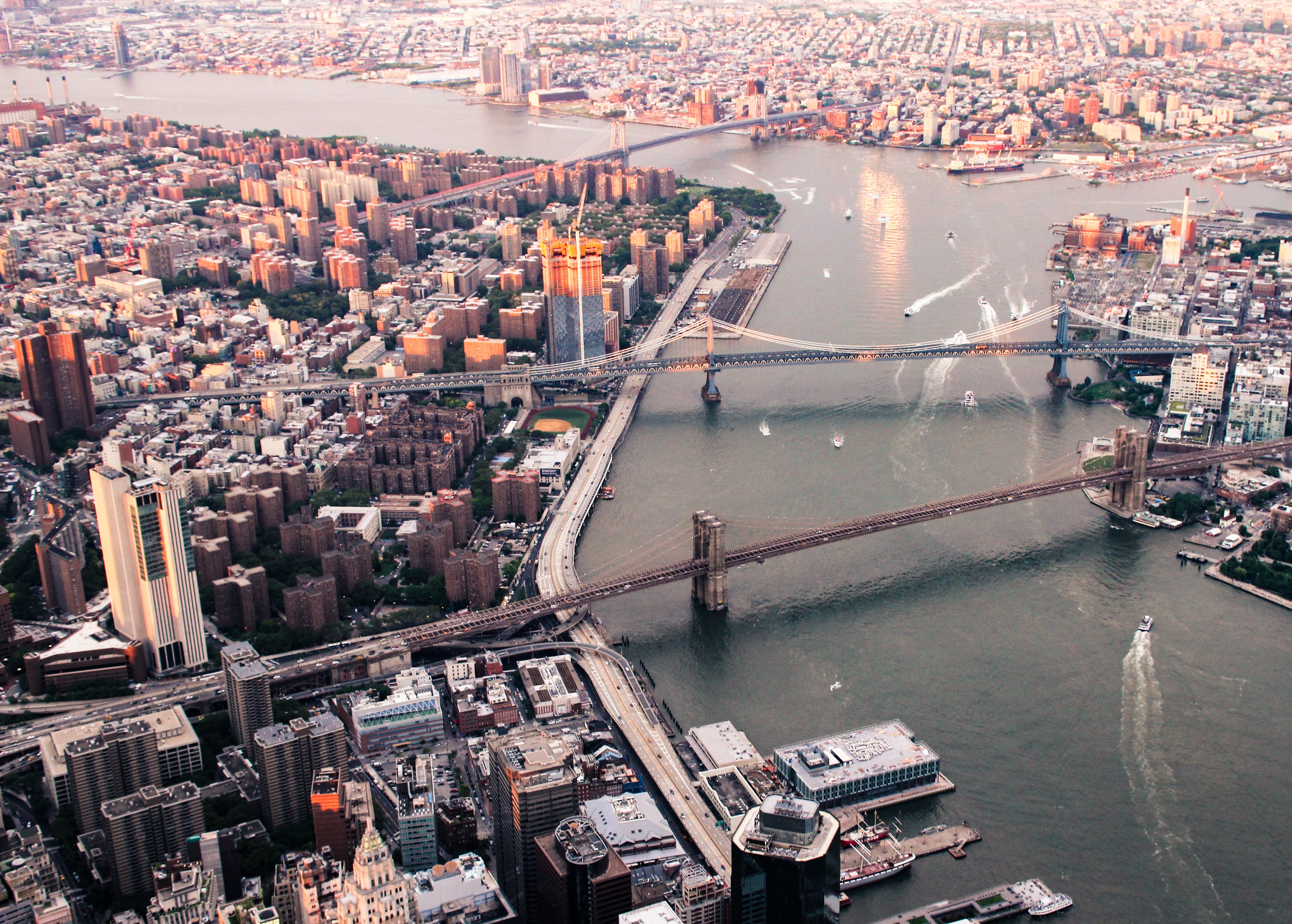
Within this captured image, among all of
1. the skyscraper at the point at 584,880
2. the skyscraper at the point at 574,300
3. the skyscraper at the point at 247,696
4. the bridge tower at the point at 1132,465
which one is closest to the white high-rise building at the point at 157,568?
the skyscraper at the point at 247,696

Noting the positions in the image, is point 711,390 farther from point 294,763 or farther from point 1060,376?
point 294,763

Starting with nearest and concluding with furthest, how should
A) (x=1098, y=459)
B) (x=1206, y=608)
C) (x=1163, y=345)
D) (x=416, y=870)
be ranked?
(x=416, y=870), (x=1206, y=608), (x=1098, y=459), (x=1163, y=345)

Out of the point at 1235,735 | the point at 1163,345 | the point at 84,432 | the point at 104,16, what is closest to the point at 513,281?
the point at 84,432

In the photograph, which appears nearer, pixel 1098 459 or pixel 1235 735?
pixel 1235 735

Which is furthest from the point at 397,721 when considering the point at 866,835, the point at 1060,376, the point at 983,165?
the point at 983,165

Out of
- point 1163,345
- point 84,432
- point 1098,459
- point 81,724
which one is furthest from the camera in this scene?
point 1163,345

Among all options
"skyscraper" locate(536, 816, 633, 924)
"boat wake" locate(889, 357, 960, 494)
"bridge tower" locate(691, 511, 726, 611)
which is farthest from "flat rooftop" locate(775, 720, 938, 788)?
"boat wake" locate(889, 357, 960, 494)

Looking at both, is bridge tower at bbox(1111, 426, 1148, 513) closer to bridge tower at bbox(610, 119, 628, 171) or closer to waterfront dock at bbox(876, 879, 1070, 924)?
waterfront dock at bbox(876, 879, 1070, 924)

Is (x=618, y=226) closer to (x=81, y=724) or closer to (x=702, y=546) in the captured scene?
(x=702, y=546)
